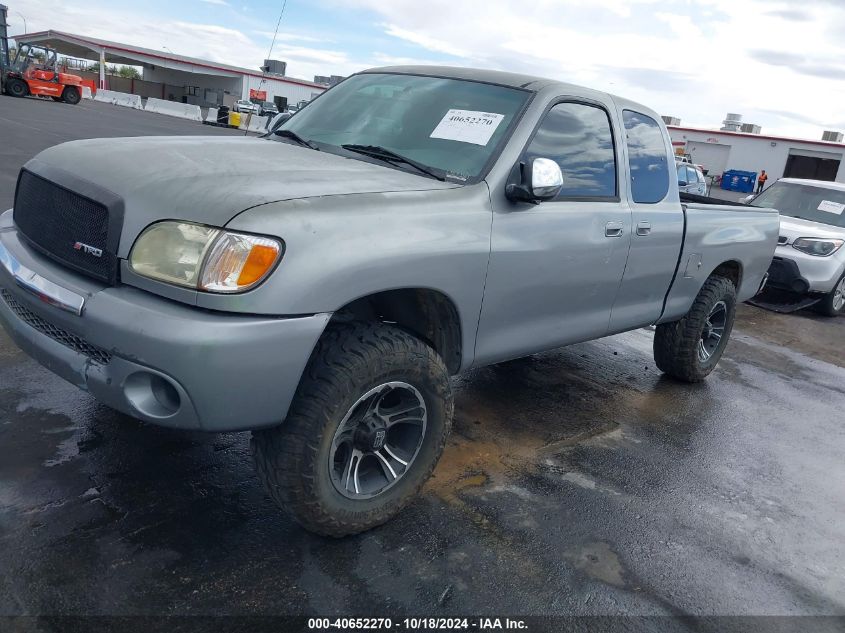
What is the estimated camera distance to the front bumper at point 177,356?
2.25 meters

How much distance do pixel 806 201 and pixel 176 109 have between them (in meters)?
36.7

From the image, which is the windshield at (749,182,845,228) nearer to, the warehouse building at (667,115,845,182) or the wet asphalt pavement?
the wet asphalt pavement

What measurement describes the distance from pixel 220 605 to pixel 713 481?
274cm

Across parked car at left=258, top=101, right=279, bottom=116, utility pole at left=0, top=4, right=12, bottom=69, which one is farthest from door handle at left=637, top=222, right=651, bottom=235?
utility pole at left=0, top=4, right=12, bottom=69

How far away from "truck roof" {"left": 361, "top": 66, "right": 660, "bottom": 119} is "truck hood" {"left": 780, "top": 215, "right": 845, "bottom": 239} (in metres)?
5.90

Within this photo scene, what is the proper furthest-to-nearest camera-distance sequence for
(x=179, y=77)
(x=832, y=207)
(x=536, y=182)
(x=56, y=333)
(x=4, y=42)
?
(x=179, y=77)
(x=4, y=42)
(x=832, y=207)
(x=536, y=182)
(x=56, y=333)

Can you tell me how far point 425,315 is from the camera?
10.3 feet

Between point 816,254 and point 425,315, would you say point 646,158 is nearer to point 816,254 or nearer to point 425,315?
point 425,315

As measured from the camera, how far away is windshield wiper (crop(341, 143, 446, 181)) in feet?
10.6

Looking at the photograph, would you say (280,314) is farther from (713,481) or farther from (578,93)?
(713,481)

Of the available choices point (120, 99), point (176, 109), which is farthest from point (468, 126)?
point (120, 99)

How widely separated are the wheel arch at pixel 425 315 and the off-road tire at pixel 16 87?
34953 millimetres

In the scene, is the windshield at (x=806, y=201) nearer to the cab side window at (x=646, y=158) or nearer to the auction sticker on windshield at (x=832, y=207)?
the auction sticker on windshield at (x=832, y=207)

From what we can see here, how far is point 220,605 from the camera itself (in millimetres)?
2398
